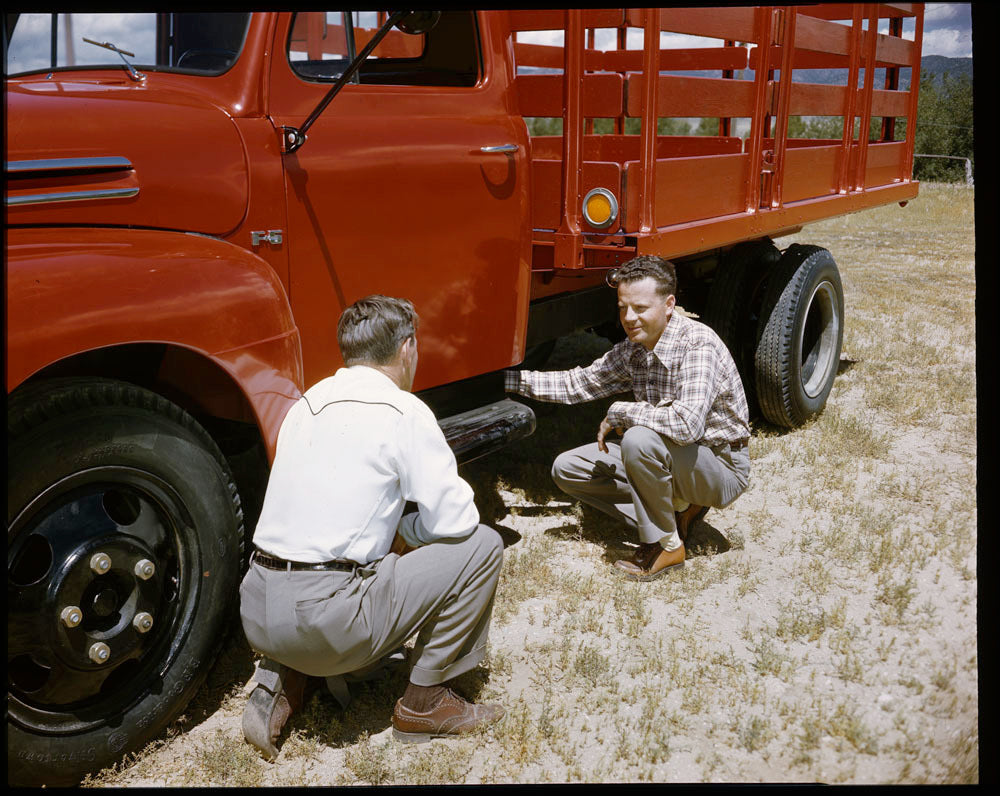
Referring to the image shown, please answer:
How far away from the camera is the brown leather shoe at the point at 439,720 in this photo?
2543mm

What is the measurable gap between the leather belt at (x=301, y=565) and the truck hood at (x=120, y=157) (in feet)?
2.89

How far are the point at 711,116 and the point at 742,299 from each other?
110 cm

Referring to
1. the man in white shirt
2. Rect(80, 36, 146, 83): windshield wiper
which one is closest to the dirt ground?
the man in white shirt

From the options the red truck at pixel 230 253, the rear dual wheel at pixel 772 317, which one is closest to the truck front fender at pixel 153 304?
the red truck at pixel 230 253

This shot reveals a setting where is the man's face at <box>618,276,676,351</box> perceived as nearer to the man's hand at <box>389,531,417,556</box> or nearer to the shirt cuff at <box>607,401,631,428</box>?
the shirt cuff at <box>607,401,631,428</box>

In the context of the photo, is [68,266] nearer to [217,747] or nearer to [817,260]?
[217,747]

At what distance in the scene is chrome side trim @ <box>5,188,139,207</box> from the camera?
83.6 inches

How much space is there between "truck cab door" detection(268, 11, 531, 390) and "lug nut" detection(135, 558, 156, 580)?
0.80 metres

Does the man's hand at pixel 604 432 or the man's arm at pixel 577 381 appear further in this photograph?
→ the man's arm at pixel 577 381

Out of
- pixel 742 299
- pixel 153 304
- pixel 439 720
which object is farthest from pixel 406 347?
pixel 742 299

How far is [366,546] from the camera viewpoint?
94.9 inches

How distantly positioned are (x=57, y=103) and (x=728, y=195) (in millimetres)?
2772

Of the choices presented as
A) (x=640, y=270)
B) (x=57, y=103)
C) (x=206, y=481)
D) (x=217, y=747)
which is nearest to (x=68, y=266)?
(x=57, y=103)

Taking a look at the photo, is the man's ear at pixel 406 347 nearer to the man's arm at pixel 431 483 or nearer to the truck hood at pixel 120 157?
the man's arm at pixel 431 483
